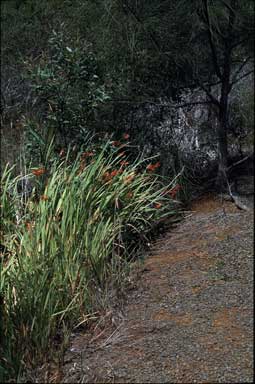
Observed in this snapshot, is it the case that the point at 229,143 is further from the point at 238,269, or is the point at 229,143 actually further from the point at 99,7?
the point at 238,269

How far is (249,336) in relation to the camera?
422cm

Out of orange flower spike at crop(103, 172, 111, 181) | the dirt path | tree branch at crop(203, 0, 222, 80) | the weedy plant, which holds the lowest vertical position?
the dirt path

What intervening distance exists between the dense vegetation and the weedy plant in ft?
0.03

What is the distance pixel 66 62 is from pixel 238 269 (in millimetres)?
3502

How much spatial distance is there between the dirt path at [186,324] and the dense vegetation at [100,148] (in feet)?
0.82

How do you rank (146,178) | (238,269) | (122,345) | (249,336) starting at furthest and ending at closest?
(146,178), (238,269), (122,345), (249,336)

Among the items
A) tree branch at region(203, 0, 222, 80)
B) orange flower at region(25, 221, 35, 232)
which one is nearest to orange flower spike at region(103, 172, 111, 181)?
orange flower at region(25, 221, 35, 232)

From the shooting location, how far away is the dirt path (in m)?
4.09

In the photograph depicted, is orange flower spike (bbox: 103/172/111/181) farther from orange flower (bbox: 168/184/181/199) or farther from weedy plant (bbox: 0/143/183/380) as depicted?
orange flower (bbox: 168/184/181/199)

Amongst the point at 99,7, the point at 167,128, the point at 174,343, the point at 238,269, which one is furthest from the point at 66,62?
the point at 174,343

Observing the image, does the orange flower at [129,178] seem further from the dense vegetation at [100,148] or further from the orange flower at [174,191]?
the orange flower at [174,191]

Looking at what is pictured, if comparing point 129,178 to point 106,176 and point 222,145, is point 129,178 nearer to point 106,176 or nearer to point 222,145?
point 106,176

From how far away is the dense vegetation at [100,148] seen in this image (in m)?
4.93

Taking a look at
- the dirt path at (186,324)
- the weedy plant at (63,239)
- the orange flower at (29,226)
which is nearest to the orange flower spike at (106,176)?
the weedy plant at (63,239)
